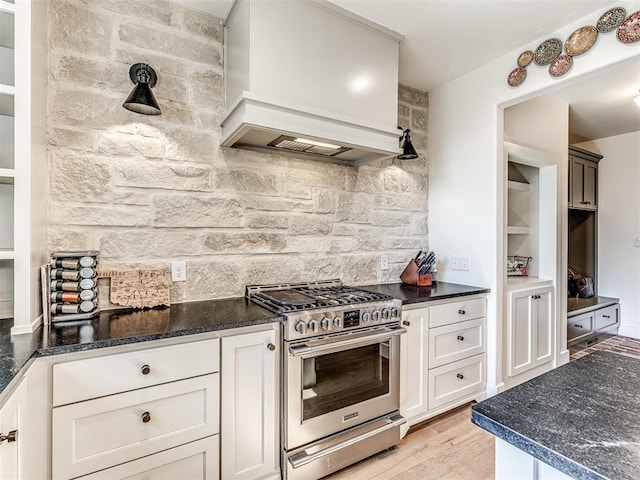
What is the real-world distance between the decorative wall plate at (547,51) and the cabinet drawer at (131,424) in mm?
2773

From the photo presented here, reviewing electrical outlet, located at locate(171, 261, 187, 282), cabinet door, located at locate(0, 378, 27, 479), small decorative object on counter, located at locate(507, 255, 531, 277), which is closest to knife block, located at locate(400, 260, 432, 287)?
small decorative object on counter, located at locate(507, 255, 531, 277)

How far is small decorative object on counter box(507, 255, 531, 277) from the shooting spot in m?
3.29

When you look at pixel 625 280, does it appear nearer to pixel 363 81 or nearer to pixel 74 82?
pixel 363 81

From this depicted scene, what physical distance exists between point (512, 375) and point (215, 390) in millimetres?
2426

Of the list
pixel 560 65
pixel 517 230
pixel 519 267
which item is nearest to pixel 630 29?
pixel 560 65

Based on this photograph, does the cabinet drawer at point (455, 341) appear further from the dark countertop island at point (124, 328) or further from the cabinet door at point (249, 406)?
the cabinet door at point (249, 406)

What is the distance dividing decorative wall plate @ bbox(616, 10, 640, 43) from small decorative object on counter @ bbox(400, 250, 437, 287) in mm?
1741

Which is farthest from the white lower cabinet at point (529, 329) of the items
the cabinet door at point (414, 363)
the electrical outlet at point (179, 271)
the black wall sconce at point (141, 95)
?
the black wall sconce at point (141, 95)

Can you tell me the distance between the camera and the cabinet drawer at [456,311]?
90.5 inches

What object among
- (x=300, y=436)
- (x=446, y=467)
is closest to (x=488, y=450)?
(x=446, y=467)

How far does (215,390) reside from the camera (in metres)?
1.52

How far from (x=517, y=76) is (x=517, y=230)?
142cm

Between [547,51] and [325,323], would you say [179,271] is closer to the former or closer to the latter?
[325,323]

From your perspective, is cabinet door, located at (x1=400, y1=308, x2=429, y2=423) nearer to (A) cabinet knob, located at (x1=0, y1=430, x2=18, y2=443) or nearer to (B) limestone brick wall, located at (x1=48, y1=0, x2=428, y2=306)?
(B) limestone brick wall, located at (x1=48, y1=0, x2=428, y2=306)
